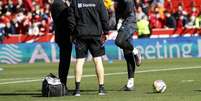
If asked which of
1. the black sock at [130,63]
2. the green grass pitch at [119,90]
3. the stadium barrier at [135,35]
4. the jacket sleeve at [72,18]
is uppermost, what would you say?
the jacket sleeve at [72,18]

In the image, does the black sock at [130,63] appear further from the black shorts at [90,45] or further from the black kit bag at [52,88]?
the black kit bag at [52,88]

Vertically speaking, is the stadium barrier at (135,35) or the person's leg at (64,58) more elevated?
the person's leg at (64,58)

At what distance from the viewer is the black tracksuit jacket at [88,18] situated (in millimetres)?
13766

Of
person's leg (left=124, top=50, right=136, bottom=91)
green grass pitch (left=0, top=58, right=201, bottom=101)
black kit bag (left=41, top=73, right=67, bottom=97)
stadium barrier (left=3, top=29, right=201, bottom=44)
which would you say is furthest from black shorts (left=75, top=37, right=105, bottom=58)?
stadium barrier (left=3, top=29, right=201, bottom=44)

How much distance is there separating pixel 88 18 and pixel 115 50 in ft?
61.7

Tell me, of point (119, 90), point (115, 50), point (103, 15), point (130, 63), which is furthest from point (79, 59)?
point (115, 50)

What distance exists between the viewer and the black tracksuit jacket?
13.8 meters

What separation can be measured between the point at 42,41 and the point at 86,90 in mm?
18587

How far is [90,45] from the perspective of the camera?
14.0 metres

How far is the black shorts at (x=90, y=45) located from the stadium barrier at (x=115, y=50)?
59.3 feet

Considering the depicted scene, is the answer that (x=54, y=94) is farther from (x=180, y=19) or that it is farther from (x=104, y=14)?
(x=180, y=19)

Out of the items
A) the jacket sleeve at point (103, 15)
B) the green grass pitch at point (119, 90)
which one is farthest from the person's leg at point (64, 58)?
the jacket sleeve at point (103, 15)

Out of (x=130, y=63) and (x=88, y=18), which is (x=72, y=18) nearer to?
(x=88, y=18)

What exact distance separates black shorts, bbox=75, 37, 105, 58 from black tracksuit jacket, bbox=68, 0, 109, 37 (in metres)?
0.10
